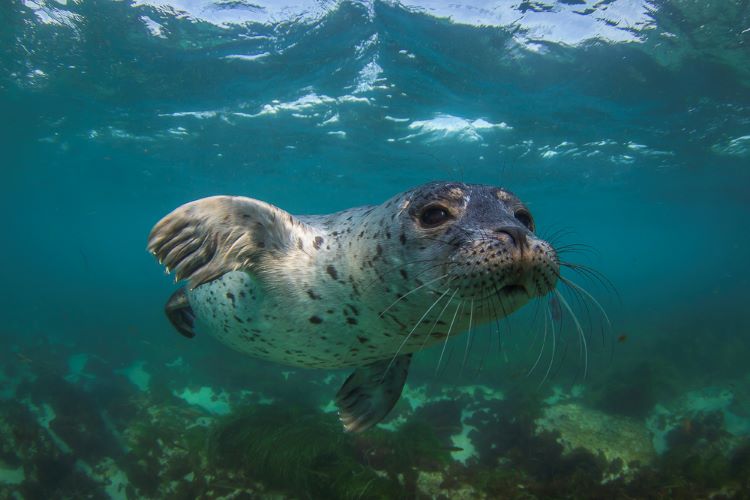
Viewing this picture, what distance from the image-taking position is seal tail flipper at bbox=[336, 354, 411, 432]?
3521 millimetres

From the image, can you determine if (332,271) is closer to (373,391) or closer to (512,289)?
(512,289)

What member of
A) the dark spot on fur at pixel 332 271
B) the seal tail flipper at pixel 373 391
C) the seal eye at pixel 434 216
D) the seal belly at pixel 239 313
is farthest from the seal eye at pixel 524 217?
the seal tail flipper at pixel 373 391

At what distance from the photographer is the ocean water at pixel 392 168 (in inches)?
213

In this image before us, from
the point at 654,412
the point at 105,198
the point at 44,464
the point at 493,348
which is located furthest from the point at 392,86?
the point at 105,198

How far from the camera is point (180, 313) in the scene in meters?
4.55

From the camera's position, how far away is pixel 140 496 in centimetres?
539

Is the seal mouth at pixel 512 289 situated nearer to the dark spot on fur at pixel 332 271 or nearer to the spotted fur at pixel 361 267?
the spotted fur at pixel 361 267

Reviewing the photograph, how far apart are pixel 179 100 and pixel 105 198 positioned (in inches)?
1014

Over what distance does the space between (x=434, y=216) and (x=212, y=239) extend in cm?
119

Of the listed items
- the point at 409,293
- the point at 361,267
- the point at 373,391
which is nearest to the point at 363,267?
the point at 361,267

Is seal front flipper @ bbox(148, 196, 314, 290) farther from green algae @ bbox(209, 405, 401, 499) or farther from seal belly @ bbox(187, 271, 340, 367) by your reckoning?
green algae @ bbox(209, 405, 401, 499)

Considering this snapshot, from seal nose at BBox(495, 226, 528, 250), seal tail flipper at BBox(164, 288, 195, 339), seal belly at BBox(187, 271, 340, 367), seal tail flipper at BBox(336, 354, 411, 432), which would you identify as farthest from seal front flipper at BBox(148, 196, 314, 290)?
seal tail flipper at BBox(164, 288, 195, 339)

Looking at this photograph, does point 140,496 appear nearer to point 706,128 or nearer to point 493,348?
point 493,348

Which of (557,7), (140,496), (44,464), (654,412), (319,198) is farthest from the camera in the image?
(319,198)
